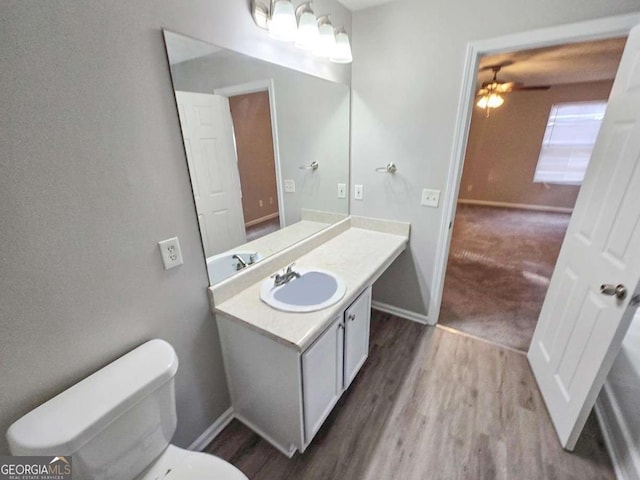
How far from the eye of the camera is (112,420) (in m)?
0.81

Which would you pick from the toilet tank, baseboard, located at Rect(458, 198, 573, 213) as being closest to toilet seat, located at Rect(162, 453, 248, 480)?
the toilet tank

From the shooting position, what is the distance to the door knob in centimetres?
108

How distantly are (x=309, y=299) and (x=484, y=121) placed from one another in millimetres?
6308

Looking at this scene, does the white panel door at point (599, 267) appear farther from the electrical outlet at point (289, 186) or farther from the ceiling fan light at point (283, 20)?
the electrical outlet at point (289, 186)

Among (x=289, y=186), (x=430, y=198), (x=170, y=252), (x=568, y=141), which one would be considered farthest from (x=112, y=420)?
(x=568, y=141)

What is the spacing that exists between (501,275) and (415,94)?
232cm

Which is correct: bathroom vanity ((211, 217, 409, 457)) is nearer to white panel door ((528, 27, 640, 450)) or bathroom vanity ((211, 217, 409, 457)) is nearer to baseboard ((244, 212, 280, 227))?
baseboard ((244, 212, 280, 227))

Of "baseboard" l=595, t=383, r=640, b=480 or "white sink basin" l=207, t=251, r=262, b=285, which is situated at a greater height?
"white sink basin" l=207, t=251, r=262, b=285

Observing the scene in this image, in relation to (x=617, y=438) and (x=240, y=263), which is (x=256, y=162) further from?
(x=617, y=438)

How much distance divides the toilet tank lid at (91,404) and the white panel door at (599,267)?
1.79 meters

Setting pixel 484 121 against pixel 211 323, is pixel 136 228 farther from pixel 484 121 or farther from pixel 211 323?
pixel 484 121

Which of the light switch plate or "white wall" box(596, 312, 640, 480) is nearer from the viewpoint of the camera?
"white wall" box(596, 312, 640, 480)

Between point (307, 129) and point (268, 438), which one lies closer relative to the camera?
point (268, 438)

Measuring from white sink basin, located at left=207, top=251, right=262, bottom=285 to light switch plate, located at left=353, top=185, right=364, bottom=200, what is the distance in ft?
3.59
